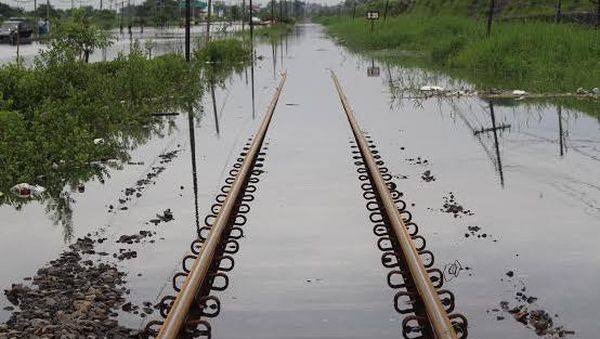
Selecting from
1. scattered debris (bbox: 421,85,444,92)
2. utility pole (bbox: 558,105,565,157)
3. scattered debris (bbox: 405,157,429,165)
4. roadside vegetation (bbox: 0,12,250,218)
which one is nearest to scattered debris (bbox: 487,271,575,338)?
roadside vegetation (bbox: 0,12,250,218)

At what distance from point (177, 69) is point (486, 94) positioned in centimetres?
990

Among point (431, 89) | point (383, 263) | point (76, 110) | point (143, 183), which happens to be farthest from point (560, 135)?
point (76, 110)

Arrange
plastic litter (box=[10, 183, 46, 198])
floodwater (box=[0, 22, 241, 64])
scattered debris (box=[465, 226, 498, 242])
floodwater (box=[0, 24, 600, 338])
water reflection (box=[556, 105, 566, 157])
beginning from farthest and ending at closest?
1. floodwater (box=[0, 22, 241, 64])
2. water reflection (box=[556, 105, 566, 157])
3. plastic litter (box=[10, 183, 46, 198])
4. scattered debris (box=[465, 226, 498, 242])
5. floodwater (box=[0, 24, 600, 338])

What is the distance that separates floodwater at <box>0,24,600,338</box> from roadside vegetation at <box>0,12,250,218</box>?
0.52 m

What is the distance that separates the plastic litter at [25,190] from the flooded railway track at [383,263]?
7.99ft

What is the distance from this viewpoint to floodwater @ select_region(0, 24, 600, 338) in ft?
19.4

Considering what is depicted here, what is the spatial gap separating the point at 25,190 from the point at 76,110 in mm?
5239

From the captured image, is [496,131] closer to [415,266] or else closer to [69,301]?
[415,266]

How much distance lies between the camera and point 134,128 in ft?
52.9

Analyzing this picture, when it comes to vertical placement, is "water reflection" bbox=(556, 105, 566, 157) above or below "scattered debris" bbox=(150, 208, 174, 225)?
above

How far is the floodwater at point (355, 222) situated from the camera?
233 inches

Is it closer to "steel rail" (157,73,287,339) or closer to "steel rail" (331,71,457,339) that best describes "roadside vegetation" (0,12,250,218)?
"steel rail" (157,73,287,339)

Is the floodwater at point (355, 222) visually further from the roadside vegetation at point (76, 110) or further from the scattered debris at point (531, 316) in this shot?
the roadside vegetation at point (76, 110)

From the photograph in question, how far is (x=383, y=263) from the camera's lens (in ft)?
23.1
